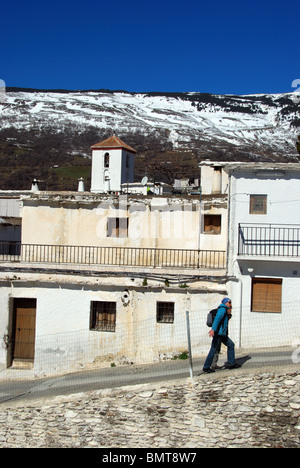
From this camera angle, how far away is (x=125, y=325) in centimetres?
1636

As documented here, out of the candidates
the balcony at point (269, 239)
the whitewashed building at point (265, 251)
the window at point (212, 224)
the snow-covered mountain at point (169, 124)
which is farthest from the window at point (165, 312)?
the snow-covered mountain at point (169, 124)

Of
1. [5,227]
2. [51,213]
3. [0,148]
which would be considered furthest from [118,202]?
[0,148]

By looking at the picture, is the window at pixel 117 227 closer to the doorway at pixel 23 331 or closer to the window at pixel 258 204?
the doorway at pixel 23 331

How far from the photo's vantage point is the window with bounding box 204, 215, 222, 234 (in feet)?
63.7

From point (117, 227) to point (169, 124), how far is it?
15152 centimetres

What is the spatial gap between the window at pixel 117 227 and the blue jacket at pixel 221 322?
826cm

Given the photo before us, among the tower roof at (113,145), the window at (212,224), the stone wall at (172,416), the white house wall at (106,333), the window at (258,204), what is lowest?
the stone wall at (172,416)

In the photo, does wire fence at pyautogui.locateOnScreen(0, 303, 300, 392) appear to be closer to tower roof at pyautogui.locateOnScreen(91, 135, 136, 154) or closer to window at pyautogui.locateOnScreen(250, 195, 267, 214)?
window at pyautogui.locateOnScreen(250, 195, 267, 214)

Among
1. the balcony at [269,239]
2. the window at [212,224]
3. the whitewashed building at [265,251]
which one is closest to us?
the whitewashed building at [265,251]

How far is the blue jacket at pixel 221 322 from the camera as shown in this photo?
1225cm

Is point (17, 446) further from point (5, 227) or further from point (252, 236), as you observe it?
point (5, 227)

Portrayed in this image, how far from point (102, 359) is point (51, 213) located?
647 centimetres

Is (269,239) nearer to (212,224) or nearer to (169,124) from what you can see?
(212,224)

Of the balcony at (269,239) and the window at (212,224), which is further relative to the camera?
the window at (212,224)
